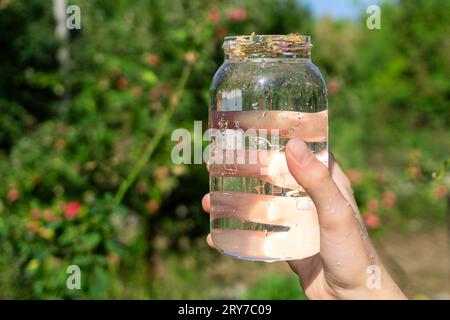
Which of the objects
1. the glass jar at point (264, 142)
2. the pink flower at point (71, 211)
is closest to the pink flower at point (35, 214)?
the pink flower at point (71, 211)

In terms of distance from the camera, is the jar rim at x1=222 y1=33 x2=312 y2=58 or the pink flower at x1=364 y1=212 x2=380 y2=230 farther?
the pink flower at x1=364 y1=212 x2=380 y2=230

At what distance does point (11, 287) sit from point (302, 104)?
147cm

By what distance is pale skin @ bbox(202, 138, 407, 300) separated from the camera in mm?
1528

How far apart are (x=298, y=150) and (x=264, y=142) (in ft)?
0.45

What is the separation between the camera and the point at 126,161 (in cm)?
314

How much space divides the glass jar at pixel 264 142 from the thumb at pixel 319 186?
6cm

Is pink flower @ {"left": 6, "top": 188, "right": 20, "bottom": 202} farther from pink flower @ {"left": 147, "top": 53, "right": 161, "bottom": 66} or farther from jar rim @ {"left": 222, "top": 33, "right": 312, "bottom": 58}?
jar rim @ {"left": 222, "top": 33, "right": 312, "bottom": 58}

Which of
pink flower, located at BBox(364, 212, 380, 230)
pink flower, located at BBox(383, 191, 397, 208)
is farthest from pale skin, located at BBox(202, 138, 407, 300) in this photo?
pink flower, located at BBox(383, 191, 397, 208)

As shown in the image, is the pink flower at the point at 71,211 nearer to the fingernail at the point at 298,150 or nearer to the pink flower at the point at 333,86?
the fingernail at the point at 298,150

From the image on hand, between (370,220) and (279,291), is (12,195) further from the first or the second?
(370,220)

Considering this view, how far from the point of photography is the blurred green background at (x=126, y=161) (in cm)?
262

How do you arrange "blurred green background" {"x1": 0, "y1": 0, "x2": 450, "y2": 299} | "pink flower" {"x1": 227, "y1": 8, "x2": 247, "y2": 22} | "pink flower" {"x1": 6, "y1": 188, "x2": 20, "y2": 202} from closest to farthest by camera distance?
"blurred green background" {"x1": 0, "y1": 0, "x2": 450, "y2": 299} → "pink flower" {"x1": 6, "y1": 188, "x2": 20, "y2": 202} → "pink flower" {"x1": 227, "y1": 8, "x2": 247, "y2": 22}
